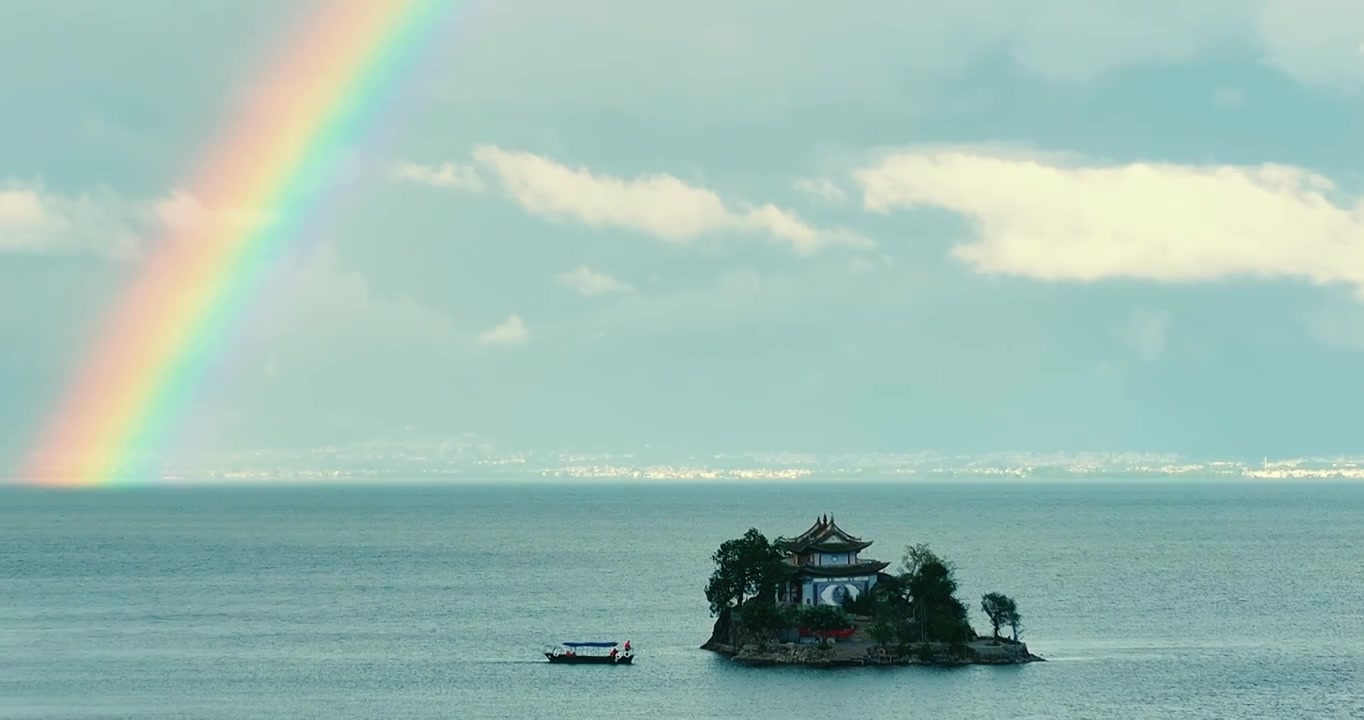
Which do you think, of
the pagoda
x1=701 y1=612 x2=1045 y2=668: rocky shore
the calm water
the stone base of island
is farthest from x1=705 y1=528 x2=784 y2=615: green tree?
the calm water

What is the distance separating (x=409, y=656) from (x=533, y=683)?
1533 centimetres

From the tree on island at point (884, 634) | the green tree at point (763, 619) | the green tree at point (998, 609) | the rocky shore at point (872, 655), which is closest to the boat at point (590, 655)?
the rocky shore at point (872, 655)

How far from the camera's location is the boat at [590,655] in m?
117

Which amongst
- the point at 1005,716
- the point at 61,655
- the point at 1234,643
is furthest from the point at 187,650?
the point at 1234,643

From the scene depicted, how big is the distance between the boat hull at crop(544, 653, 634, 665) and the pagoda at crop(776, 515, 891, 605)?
12312 millimetres

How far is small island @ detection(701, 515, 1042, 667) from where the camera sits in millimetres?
112875

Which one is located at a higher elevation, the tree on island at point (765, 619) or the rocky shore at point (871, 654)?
the tree on island at point (765, 619)

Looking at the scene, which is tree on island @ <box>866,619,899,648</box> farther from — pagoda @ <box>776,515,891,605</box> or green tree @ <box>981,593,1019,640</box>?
green tree @ <box>981,593,1019,640</box>

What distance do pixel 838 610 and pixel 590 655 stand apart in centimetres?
1752

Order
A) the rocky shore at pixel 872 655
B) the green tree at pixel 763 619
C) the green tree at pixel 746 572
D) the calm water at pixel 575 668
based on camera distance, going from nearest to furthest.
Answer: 1. the calm water at pixel 575 668
2. the rocky shore at pixel 872 655
3. the green tree at pixel 763 619
4. the green tree at pixel 746 572

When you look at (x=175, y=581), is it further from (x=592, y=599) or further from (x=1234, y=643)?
(x=1234, y=643)

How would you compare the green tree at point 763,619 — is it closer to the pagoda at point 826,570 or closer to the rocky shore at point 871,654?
the rocky shore at point 871,654

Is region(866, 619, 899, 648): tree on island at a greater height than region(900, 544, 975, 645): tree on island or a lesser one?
lesser

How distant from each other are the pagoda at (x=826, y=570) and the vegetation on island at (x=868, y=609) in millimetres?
877
